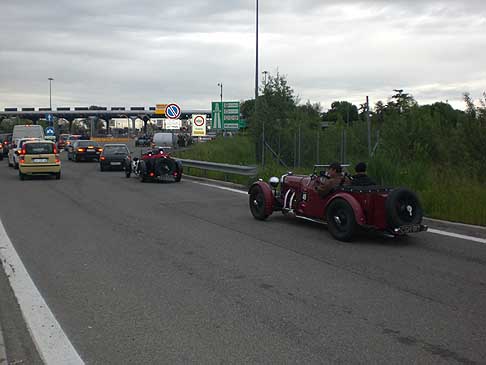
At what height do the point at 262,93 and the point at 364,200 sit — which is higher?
the point at 262,93

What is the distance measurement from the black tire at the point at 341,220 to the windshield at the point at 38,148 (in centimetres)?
1705

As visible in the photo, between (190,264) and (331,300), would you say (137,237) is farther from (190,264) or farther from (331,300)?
(331,300)

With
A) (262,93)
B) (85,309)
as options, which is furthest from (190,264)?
(262,93)

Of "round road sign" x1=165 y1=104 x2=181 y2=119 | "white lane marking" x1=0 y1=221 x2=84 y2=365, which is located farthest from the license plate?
"round road sign" x1=165 y1=104 x2=181 y2=119

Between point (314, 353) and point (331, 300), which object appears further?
point (331, 300)

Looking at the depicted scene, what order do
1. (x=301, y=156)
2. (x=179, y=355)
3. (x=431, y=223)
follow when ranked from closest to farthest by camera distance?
1. (x=179, y=355)
2. (x=431, y=223)
3. (x=301, y=156)

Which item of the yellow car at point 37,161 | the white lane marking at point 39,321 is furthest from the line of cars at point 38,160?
the white lane marking at point 39,321

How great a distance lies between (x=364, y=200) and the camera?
9773mm

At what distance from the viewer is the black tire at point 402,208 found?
9406 mm

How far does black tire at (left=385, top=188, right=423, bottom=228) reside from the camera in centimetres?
941

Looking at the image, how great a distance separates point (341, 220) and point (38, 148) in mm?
17732

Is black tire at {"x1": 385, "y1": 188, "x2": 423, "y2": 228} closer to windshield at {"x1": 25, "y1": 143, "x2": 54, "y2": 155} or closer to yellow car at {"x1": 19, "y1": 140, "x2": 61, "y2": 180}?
yellow car at {"x1": 19, "y1": 140, "x2": 61, "y2": 180}

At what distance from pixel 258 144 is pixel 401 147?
A: 22.6ft

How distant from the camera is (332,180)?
10.4m
